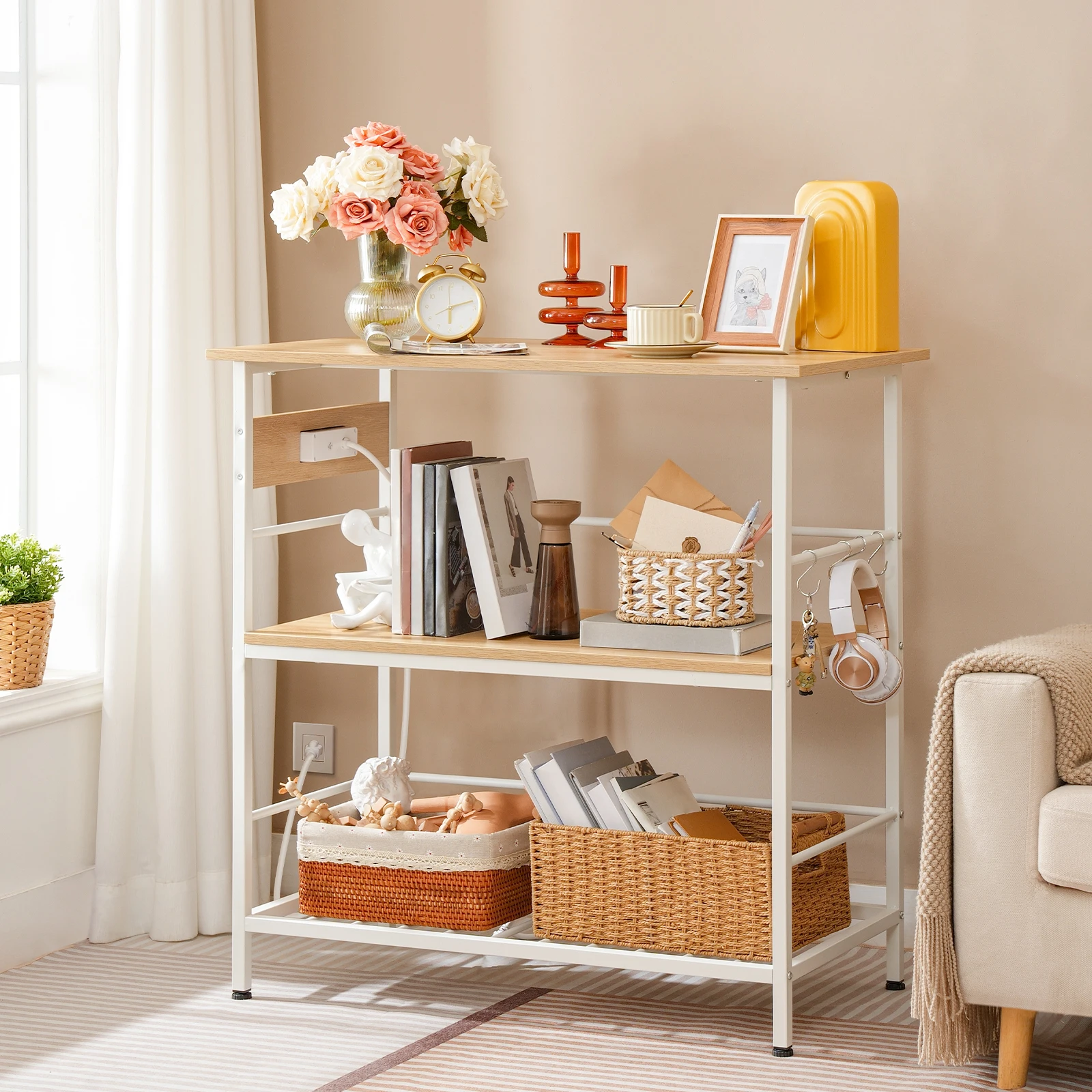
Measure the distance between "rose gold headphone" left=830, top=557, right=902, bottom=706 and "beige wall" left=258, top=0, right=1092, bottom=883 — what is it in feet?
1.13

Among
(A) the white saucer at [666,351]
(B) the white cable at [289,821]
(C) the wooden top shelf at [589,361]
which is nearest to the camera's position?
(C) the wooden top shelf at [589,361]

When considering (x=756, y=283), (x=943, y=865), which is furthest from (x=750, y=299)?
(x=943, y=865)

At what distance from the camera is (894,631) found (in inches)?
104

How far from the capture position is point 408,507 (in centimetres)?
254

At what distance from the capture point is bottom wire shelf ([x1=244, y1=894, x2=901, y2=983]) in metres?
2.39

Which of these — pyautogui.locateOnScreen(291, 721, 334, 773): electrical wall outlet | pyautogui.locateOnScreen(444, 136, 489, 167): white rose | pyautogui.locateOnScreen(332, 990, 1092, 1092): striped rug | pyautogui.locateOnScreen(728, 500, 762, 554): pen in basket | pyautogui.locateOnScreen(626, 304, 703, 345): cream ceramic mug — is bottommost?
pyautogui.locateOnScreen(332, 990, 1092, 1092): striped rug

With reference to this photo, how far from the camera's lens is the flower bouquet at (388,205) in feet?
8.38

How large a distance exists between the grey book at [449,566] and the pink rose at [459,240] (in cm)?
41

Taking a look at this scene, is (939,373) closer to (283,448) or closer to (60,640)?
(283,448)

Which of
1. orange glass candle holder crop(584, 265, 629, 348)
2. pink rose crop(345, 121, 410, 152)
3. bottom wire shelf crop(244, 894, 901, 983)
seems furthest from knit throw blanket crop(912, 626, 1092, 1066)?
pink rose crop(345, 121, 410, 152)

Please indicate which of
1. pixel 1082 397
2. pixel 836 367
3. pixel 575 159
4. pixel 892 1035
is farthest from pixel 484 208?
pixel 892 1035

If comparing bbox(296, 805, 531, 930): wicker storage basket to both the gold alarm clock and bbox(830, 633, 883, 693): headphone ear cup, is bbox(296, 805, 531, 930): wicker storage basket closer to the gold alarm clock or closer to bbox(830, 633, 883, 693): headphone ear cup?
bbox(830, 633, 883, 693): headphone ear cup

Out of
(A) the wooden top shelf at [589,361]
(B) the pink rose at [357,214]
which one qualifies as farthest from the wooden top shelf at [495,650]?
(B) the pink rose at [357,214]

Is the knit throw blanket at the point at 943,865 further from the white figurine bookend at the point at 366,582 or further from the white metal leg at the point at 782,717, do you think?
the white figurine bookend at the point at 366,582
